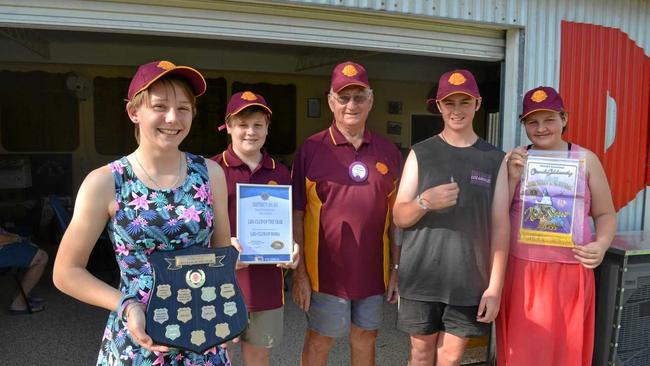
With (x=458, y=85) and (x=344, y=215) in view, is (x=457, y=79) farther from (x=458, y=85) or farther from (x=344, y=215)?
(x=344, y=215)

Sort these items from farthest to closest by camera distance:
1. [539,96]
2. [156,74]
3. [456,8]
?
[456,8] < [539,96] < [156,74]

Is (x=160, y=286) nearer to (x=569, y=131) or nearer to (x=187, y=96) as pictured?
(x=187, y=96)

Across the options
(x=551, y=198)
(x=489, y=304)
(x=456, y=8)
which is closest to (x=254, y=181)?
(x=489, y=304)

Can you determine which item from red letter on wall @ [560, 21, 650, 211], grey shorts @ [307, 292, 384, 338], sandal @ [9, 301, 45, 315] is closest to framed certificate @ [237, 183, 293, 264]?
grey shorts @ [307, 292, 384, 338]

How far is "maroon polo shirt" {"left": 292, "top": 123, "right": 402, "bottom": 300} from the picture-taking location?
8.29 ft

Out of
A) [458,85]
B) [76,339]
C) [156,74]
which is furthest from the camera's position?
[76,339]

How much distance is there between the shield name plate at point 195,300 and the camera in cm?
143

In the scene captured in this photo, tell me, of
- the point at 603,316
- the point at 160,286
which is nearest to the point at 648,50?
the point at 603,316

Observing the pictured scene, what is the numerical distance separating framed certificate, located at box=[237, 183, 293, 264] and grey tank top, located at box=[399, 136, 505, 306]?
2.26 feet

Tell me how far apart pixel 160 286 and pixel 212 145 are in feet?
24.4

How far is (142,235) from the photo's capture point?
1.50 meters

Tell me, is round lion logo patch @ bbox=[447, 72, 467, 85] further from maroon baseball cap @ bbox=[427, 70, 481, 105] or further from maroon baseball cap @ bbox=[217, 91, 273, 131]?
maroon baseball cap @ bbox=[217, 91, 273, 131]

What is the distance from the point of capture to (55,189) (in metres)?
8.09

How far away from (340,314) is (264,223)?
77 centimetres
